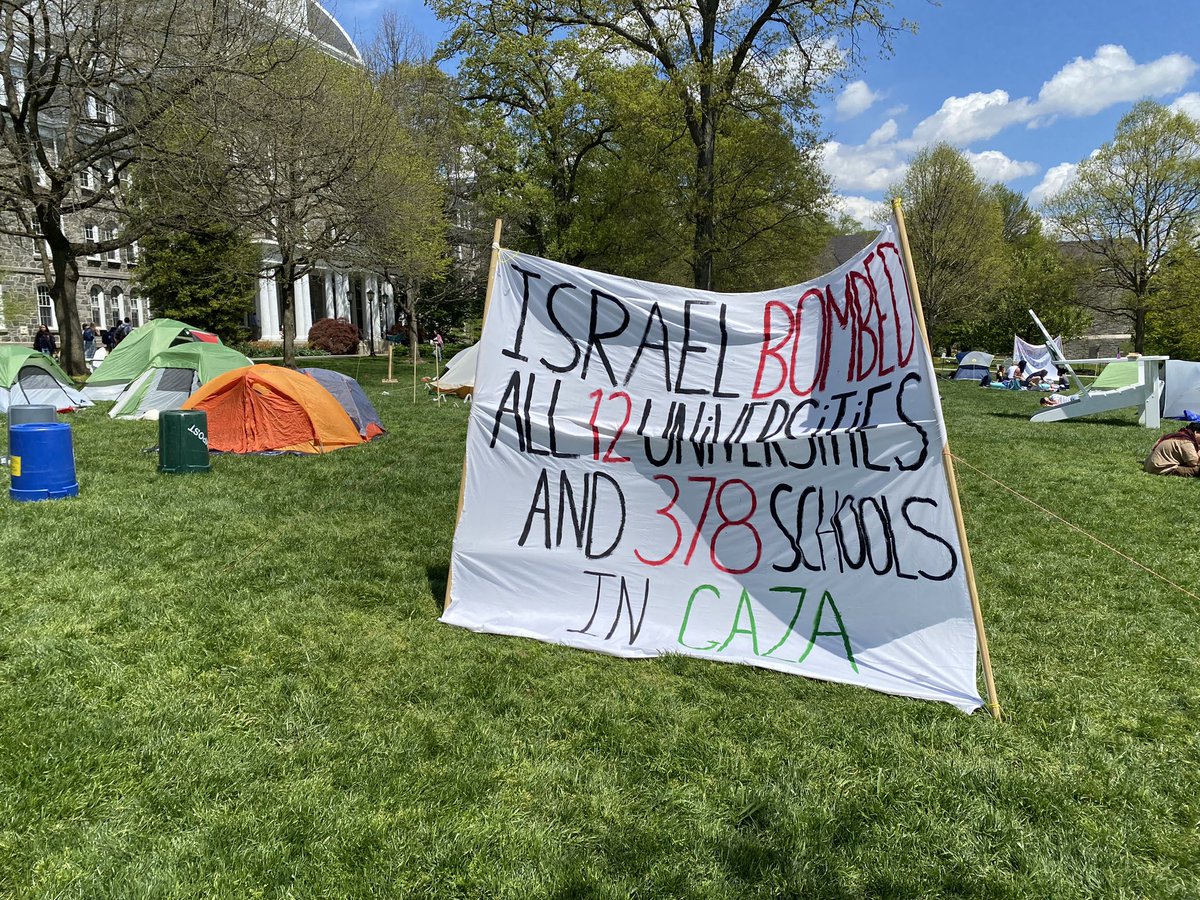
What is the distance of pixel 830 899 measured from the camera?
2.56 metres

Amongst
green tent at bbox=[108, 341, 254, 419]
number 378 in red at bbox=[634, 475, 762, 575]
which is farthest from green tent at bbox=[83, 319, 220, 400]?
number 378 in red at bbox=[634, 475, 762, 575]

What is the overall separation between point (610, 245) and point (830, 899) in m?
23.5

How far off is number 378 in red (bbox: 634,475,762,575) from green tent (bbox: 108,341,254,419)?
12.0 meters

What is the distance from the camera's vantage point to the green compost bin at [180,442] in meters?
9.24

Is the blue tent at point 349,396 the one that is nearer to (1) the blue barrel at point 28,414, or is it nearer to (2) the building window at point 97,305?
(1) the blue barrel at point 28,414

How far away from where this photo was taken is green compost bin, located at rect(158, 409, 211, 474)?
924 centimetres

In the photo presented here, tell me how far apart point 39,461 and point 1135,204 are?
136ft

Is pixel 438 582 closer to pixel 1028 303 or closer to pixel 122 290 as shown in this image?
pixel 122 290

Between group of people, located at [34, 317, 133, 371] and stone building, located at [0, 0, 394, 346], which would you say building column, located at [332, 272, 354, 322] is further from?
group of people, located at [34, 317, 133, 371]

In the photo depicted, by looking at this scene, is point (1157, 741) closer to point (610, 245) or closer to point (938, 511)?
point (938, 511)

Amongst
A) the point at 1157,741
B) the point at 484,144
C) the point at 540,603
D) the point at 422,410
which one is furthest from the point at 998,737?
the point at 484,144

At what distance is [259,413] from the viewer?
11.1 metres

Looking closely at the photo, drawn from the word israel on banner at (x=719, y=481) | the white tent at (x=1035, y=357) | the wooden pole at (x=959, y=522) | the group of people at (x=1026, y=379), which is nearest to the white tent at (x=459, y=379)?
the word israel on banner at (x=719, y=481)

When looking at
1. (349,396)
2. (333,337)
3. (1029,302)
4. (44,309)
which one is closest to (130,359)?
(349,396)
